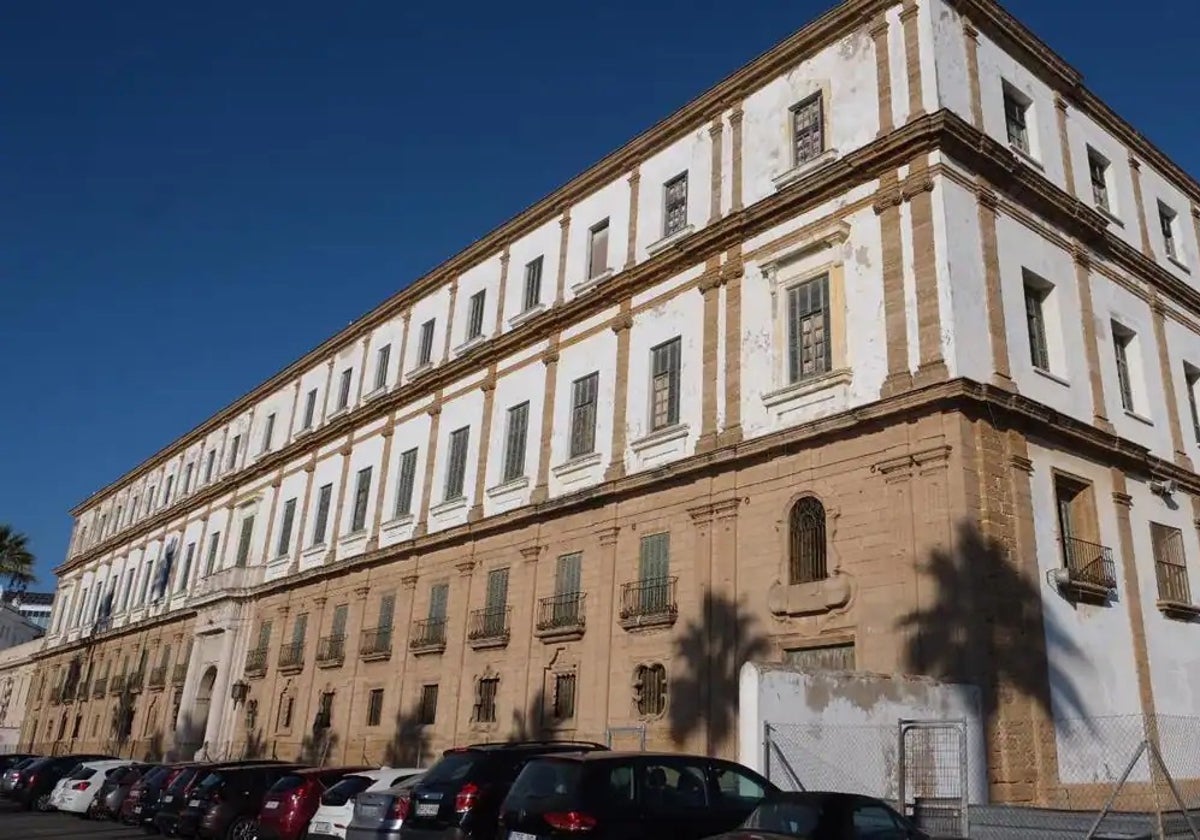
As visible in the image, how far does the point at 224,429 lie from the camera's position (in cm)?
→ 4556

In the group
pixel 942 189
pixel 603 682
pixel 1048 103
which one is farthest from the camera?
pixel 1048 103

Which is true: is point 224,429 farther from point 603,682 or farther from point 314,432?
point 603,682

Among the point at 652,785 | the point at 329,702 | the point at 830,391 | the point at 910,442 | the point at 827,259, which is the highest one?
the point at 827,259

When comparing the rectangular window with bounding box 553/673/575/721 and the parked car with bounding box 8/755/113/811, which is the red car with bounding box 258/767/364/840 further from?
the parked car with bounding box 8/755/113/811

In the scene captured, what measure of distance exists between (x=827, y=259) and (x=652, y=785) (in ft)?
39.2

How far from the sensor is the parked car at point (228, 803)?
1611 centimetres

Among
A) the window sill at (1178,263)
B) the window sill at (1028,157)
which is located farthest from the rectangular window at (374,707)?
the window sill at (1178,263)

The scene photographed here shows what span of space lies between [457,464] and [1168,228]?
19.7m

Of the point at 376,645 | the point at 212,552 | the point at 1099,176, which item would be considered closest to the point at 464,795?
the point at 376,645

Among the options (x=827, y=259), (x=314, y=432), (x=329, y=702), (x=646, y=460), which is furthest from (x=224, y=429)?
(x=827, y=259)

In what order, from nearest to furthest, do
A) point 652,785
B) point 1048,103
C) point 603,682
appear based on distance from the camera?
point 652,785 → point 603,682 → point 1048,103

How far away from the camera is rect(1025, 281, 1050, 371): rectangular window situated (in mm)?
18453

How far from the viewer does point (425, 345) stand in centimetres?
3200

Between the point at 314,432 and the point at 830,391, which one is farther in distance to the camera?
the point at 314,432
